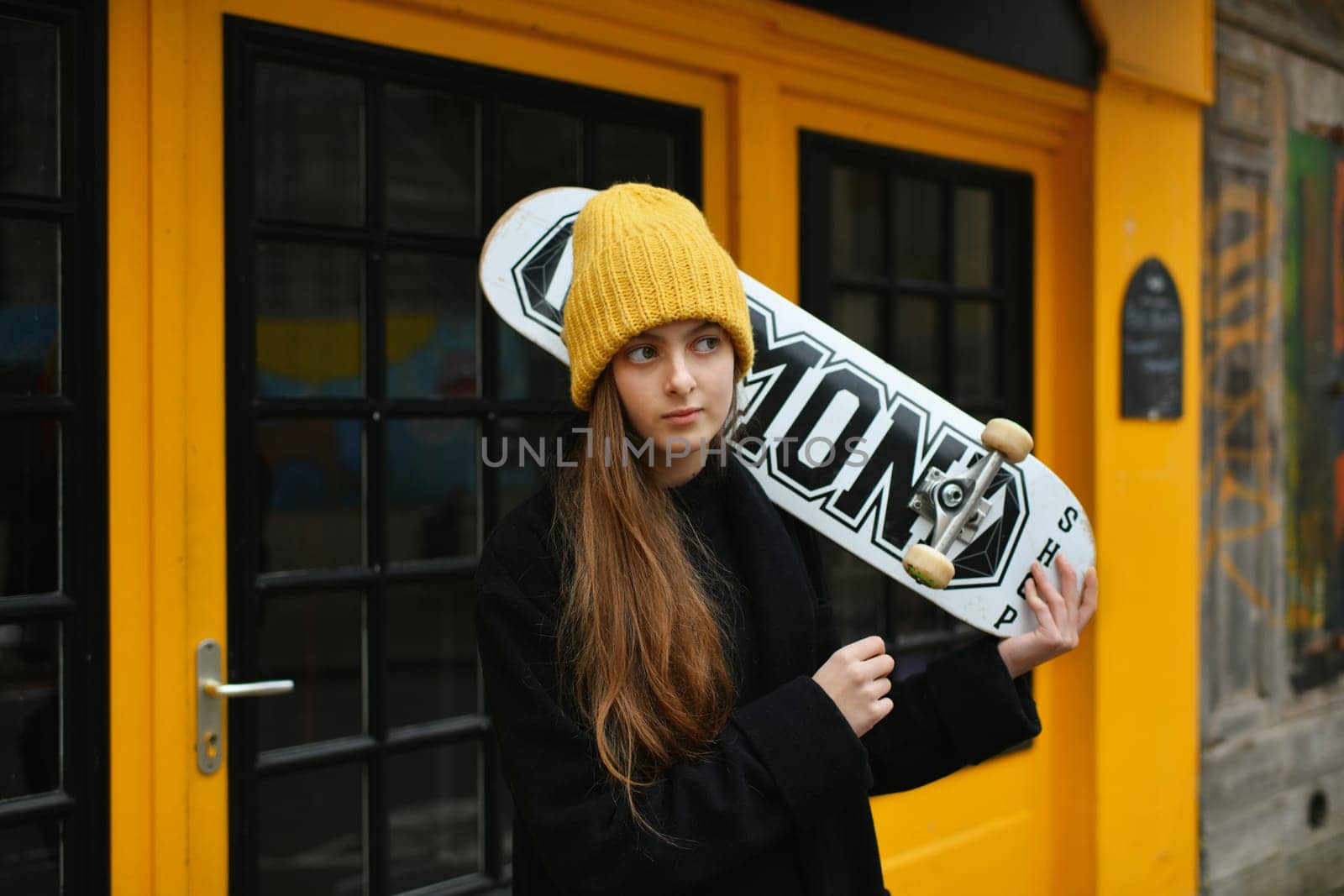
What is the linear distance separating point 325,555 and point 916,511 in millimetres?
4156

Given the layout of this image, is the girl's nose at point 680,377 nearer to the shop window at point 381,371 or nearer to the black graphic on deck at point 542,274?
the shop window at point 381,371

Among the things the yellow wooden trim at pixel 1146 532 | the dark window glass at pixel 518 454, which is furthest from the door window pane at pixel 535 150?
the yellow wooden trim at pixel 1146 532

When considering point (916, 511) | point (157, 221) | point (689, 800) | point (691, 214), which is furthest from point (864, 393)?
point (157, 221)

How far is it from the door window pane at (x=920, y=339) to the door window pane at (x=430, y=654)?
3.39m

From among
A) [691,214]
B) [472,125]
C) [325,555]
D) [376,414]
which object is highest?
[472,125]

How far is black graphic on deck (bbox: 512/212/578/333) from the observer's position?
1.70 meters

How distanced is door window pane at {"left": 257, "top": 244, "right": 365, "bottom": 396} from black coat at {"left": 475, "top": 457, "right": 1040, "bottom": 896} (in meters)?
1.09

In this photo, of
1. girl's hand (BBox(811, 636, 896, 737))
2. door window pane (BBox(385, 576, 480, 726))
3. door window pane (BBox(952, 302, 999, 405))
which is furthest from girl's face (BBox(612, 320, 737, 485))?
door window pane (BBox(385, 576, 480, 726))

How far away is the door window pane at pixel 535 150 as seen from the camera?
8.02ft

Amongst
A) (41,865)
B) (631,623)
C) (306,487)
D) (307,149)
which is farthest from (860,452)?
(307,149)

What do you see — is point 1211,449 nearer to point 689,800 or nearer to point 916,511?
point 916,511

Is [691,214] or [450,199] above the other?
[450,199]

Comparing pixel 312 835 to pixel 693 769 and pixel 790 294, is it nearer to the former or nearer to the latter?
pixel 790 294

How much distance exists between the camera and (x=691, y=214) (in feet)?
4.53
